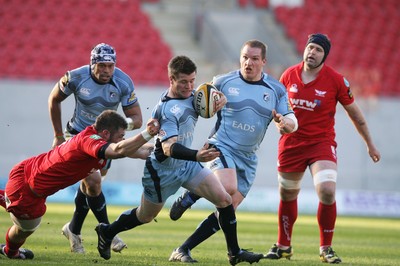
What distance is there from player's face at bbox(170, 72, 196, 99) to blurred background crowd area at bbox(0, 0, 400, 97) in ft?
54.1

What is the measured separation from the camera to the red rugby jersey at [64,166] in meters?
8.34

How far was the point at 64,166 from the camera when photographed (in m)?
8.47

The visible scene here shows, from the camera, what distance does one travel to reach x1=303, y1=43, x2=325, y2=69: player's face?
1049 centimetres

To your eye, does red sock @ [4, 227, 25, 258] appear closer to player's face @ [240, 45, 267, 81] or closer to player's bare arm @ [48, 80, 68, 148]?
player's bare arm @ [48, 80, 68, 148]

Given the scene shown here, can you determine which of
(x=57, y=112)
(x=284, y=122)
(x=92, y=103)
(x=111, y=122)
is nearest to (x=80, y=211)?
(x=57, y=112)

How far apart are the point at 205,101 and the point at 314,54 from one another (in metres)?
2.40

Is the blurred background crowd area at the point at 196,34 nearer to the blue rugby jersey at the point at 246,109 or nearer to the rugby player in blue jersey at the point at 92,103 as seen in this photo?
the rugby player in blue jersey at the point at 92,103

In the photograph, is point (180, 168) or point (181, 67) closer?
A: point (181, 67)

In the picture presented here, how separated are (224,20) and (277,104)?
1962 centimetres

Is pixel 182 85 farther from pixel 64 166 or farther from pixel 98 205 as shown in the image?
pixel 98 205

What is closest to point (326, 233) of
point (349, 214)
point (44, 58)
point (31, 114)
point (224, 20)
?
point (349, 214)

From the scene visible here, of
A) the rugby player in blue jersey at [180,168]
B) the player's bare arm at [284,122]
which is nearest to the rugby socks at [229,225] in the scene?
the rugby player in blue jersey at [180,168]

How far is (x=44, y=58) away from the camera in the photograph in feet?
84.5

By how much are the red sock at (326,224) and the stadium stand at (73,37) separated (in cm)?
1536
